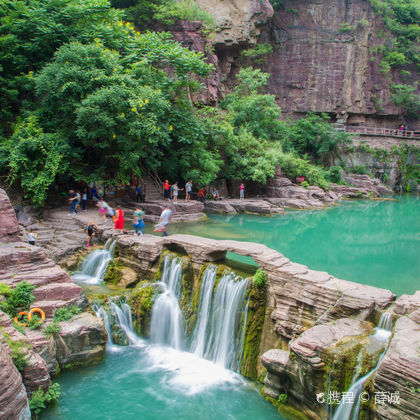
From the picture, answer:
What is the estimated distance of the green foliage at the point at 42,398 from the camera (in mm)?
6281

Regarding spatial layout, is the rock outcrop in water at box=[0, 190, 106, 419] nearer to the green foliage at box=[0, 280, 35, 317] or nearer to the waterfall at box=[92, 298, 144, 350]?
the green foliage at box=[0, 280, 35, 317]

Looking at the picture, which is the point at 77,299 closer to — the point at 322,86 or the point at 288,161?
the point at 288,161

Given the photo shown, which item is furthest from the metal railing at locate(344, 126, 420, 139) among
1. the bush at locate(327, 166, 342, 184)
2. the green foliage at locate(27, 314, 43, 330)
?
the green foliage at locate(27, 314, 43, 330)

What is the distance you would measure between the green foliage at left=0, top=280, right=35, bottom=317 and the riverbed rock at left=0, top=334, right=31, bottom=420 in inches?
76.6

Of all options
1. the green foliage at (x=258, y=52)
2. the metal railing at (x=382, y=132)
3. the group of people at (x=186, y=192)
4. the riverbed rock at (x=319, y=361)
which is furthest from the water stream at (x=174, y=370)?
the metal railing at (x=382, y=132)

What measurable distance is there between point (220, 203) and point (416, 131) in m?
27.0

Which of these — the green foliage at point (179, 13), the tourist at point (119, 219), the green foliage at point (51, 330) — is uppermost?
the green foliage at point (179, 13)

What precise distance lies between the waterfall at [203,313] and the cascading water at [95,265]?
141 inches

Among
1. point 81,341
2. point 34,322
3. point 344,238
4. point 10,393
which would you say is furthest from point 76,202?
point 344,238

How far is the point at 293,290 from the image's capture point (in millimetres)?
7738

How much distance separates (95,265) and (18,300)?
12.3ft

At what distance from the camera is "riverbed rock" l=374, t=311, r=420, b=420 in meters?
4.84

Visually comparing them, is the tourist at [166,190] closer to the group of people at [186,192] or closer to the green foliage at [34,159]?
the group of people at [186,192]

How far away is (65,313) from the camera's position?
802 centimetres
